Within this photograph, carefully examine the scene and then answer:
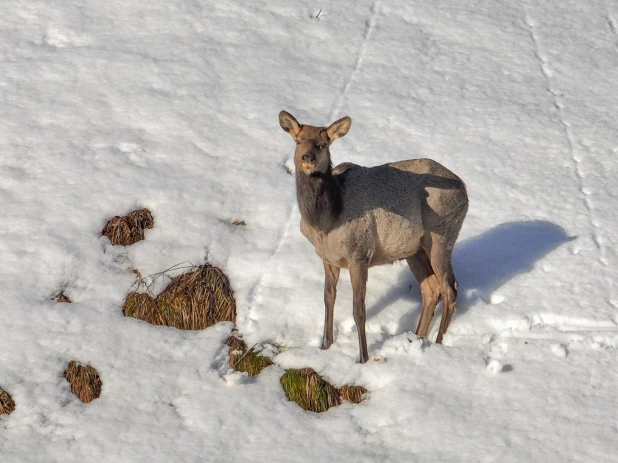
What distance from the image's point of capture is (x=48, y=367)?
930cm

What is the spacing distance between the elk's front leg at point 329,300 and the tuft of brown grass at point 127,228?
109 inches

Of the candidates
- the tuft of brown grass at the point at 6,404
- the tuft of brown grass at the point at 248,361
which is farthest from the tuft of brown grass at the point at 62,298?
the tuft of brown grass at the point at 248,361

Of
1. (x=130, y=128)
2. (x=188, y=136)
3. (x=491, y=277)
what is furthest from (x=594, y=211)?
(x=130, y=128)

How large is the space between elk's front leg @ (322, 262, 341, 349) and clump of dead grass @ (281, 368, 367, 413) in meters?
0.67

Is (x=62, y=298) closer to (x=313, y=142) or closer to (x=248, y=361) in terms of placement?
(x=248, y=361)

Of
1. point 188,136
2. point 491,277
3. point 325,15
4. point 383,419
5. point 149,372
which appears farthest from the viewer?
point 325,15

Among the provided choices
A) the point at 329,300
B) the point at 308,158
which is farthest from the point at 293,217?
the point at 308,158

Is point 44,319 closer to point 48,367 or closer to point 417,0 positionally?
point 48,367

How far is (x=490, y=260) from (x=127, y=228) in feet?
16.0

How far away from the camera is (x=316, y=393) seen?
9164 millimetres

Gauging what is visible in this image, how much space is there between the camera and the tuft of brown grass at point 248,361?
9547 mm

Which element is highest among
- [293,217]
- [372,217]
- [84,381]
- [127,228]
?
[372,217]

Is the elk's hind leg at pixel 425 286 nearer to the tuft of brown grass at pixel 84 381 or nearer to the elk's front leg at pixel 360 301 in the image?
the elk's front leg at pixel 360 301

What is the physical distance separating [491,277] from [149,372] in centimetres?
461
